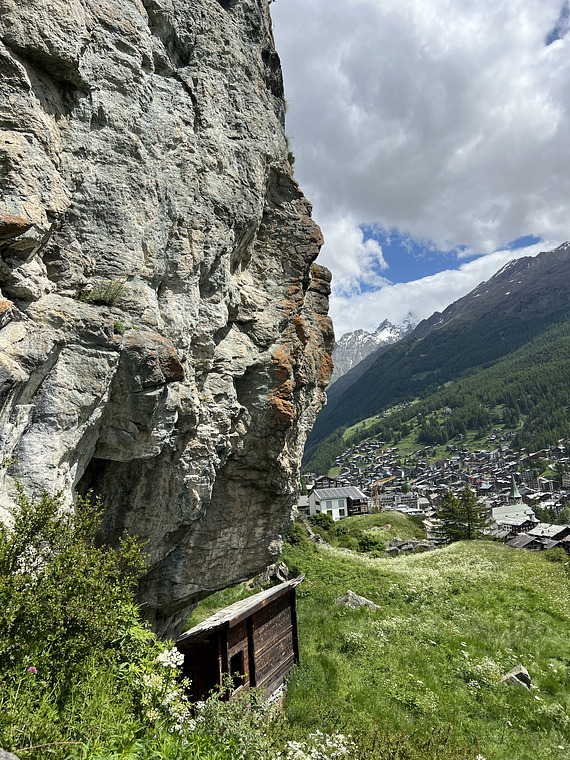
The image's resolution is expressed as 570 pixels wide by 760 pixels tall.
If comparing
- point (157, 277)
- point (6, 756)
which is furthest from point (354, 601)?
point (6, 756)

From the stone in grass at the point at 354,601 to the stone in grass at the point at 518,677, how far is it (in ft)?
25.8

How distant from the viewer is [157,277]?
10.1 meters

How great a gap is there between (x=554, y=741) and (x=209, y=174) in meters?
19.0

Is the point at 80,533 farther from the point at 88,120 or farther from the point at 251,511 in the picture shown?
the point at 251,511

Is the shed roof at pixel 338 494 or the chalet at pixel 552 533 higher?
the shed roof at pixel 338 494

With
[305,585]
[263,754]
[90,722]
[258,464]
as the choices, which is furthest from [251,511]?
[305,585]

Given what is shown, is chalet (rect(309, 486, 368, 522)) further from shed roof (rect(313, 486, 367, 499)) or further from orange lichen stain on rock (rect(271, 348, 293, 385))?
orange lichen stain on rock (rect(271, 348, 293, 385))

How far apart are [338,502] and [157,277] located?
10619cm

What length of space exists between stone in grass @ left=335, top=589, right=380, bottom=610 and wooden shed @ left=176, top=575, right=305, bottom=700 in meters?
5.77

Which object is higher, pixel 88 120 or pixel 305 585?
pixel 88 120

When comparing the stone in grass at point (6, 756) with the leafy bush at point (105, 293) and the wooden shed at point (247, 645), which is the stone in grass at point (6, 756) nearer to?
the leafy bush at point (105, 293)

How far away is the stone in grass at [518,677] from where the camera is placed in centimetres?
1603

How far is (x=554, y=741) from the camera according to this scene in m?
13.1

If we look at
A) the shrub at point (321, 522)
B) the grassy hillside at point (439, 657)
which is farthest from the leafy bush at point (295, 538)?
the shrub at point (321, 522)
